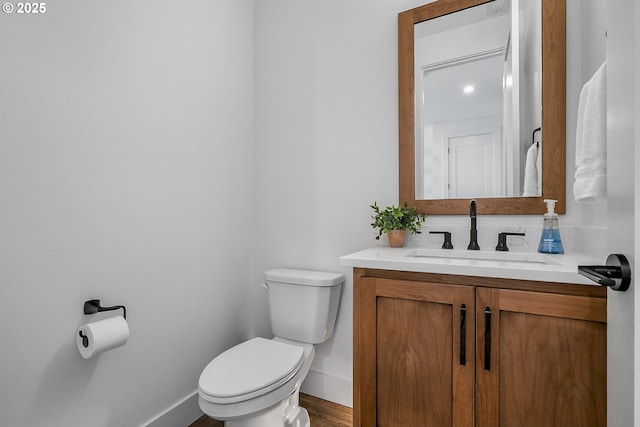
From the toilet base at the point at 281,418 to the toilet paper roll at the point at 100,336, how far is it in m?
0.52

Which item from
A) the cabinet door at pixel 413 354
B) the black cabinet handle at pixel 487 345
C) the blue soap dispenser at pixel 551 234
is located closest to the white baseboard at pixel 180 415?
the cabinet door at pixel 413 354

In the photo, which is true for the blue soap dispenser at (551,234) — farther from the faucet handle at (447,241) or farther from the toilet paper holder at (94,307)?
the toilet paper holder at (94,307)

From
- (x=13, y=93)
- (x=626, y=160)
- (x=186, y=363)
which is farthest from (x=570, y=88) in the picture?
(x=186, y=363)

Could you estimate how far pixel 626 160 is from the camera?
0.49 metres

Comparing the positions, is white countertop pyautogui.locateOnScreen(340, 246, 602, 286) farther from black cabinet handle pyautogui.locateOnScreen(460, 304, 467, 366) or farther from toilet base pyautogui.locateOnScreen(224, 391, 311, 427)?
toilet base pyautogui.locateOnScreen(224, 391, 311, 427)

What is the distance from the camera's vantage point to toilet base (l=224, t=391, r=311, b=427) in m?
1.23

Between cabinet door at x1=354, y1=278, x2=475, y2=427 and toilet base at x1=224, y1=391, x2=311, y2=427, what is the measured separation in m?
0.34

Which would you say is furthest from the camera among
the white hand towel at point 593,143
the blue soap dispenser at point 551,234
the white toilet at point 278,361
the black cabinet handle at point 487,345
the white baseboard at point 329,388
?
the white baseboard at point 329,388

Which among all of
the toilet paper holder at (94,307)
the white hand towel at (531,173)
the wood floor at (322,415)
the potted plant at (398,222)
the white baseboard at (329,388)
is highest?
the white hand towel at (531,173)

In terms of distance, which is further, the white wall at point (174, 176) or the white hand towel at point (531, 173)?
the white hand towel at point (531, 173)

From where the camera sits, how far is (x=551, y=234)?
4.07 ft

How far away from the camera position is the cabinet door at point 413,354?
3.42ft

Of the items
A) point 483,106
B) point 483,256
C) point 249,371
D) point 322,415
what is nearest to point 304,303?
point 249,371

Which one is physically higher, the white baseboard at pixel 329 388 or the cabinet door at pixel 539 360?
the cabinet door at pixel 539 360
